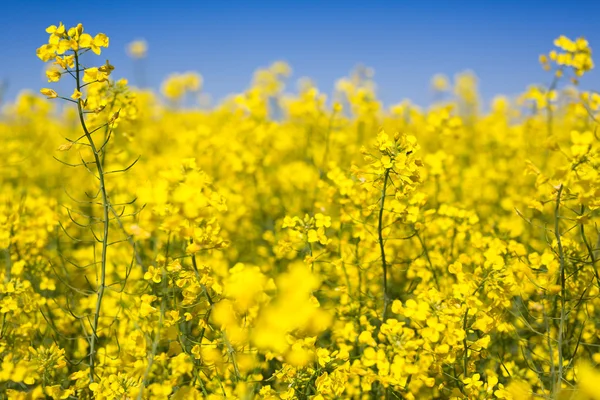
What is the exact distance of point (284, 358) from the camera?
197cm

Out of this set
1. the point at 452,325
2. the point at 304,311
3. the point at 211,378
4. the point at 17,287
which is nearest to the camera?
the point at 304,311

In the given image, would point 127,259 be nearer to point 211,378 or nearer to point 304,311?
point 211,378

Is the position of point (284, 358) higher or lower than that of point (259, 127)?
lower

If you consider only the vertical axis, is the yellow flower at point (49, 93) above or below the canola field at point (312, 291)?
above

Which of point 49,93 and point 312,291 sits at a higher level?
point 49,93

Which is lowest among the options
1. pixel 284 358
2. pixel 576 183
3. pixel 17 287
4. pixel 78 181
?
pixel 284 358

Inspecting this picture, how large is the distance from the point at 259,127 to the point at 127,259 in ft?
7.26

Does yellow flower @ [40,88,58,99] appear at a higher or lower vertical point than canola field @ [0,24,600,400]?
higher

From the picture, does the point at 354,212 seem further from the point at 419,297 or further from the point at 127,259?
the point at 127,259

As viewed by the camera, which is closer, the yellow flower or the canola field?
the canola field

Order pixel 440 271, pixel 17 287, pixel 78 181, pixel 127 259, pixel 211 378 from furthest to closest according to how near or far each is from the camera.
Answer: pixel 78 181 → pixel 127 259 → pixel 440 271 → pixel 17 287 → pixel 211 378

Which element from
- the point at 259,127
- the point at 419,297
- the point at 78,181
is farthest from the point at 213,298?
the point at 78,181

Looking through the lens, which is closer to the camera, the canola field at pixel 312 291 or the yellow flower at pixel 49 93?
the canola field at pixel 312 291

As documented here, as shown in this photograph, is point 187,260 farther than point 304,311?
Yes
